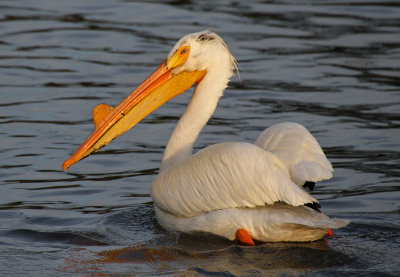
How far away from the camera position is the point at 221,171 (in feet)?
16.8

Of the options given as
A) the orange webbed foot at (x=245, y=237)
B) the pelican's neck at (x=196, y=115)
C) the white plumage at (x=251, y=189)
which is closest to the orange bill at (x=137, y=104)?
the pelican's neck at (x=196, y=115)

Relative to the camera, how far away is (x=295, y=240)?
17.2ft

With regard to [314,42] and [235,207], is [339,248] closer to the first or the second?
[235,207]

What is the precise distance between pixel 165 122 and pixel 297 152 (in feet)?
9.94

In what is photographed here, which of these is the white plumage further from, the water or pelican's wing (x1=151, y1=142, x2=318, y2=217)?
the water

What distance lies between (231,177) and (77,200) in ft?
5.57

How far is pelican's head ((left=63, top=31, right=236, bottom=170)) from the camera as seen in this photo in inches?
228

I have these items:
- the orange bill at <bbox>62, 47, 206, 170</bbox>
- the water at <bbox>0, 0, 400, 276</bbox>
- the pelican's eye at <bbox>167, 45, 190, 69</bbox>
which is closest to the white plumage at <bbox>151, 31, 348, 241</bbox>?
the water at <bbox>0, 0, 400, 276</bbox>

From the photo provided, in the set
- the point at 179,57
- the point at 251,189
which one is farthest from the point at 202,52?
the point at 251,189

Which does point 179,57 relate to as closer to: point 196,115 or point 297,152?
point 196,115

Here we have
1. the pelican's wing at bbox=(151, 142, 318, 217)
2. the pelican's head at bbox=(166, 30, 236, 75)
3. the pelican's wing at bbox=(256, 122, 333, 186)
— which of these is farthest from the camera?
the pelican's head at bbox=(166, 30, 236, 75)

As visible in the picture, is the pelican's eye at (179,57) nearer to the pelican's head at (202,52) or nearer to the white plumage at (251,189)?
the pelican's head at (202,52)

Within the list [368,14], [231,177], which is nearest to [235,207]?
[231,177]

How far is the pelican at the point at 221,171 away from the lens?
5000 millimetres
